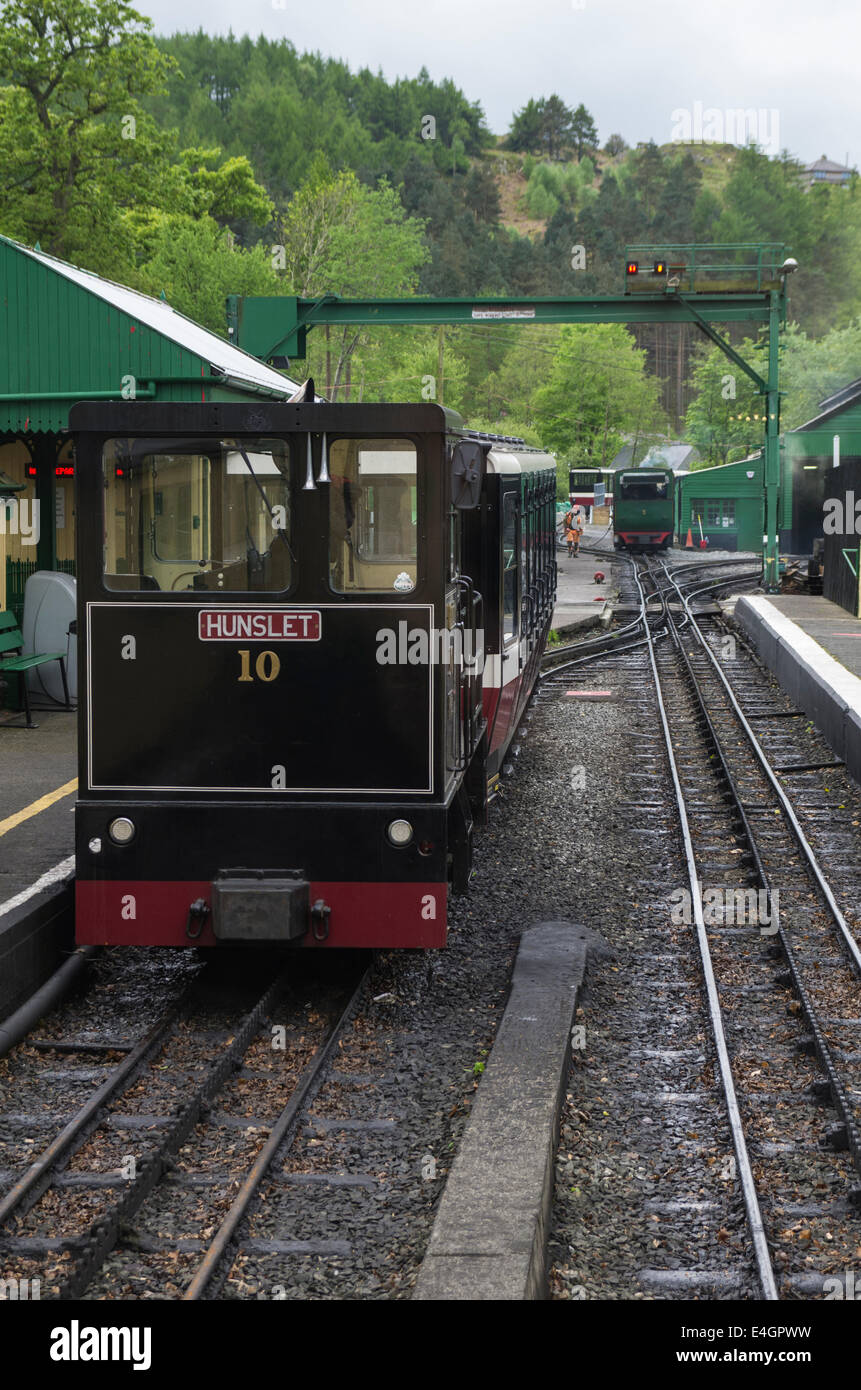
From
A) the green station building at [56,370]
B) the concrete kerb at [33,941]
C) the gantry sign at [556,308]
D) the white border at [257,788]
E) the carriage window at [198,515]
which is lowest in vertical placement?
the concrete kerb at [33,941]

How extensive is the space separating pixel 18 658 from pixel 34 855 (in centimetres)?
513

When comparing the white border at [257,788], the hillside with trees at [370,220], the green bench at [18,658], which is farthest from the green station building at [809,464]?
the white border at [257,788]

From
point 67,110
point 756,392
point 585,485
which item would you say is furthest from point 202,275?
point 756,392

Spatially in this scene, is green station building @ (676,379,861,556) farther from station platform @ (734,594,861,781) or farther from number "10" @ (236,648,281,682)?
number "10" @ (236,648,281,682)

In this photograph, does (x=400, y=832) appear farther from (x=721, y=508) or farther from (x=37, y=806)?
(x=721, y=508)

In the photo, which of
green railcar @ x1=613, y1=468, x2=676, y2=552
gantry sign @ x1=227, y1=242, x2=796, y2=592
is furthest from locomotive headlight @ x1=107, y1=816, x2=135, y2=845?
green railcar @ x1=613, y1=468, x2=676, y2=552

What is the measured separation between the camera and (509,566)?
36.4 ft

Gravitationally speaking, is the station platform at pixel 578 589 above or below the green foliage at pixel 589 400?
below

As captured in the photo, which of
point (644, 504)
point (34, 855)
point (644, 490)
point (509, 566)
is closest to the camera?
point (34, 855)

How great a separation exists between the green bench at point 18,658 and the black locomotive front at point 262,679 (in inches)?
252

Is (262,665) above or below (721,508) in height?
below

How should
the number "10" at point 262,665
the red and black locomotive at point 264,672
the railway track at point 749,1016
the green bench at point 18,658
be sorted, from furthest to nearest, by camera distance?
the green bench at point 18,658
the number "10" at point 262,665
the red and black locomotive at point 264,672
the railway track at point 749,1016

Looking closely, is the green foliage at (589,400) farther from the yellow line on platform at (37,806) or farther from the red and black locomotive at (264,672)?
the red and black locomotive at (264,672)

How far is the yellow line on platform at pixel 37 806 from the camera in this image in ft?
32.7
